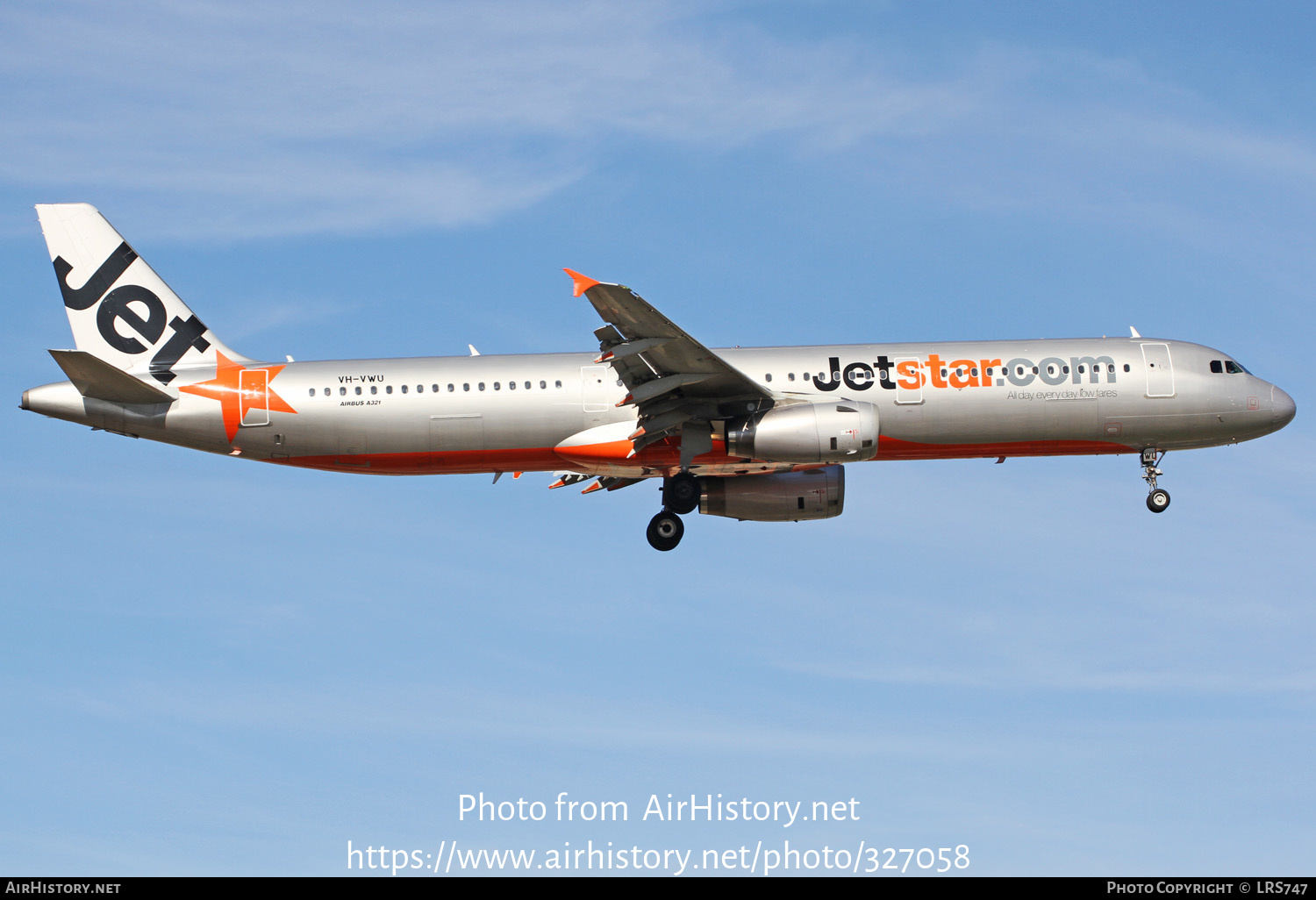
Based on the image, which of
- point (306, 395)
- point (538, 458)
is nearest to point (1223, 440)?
point (538, 458)

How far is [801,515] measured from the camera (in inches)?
1606

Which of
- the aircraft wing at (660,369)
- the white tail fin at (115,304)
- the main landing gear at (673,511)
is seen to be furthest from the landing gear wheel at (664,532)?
the white tail fin at (115,304)

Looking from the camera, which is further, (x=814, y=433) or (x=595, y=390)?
(x=595, y=390)

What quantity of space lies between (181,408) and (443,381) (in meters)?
6.96

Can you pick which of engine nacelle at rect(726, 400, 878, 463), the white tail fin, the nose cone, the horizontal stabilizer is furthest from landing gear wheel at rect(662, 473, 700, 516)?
the nose cone

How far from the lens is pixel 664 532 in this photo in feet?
129

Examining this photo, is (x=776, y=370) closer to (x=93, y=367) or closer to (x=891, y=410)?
(x=891, y=410)

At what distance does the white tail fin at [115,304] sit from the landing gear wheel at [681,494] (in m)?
12.4

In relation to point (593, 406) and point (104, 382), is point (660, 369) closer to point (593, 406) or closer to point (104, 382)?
point (593, 406)

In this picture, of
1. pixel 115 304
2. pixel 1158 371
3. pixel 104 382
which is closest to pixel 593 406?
pixel 104 382

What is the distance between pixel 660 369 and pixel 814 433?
426cm

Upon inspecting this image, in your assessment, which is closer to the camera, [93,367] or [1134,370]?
[93,367]

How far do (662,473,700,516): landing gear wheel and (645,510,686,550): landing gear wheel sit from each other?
322mm

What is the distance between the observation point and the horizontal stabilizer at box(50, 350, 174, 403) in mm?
35156
